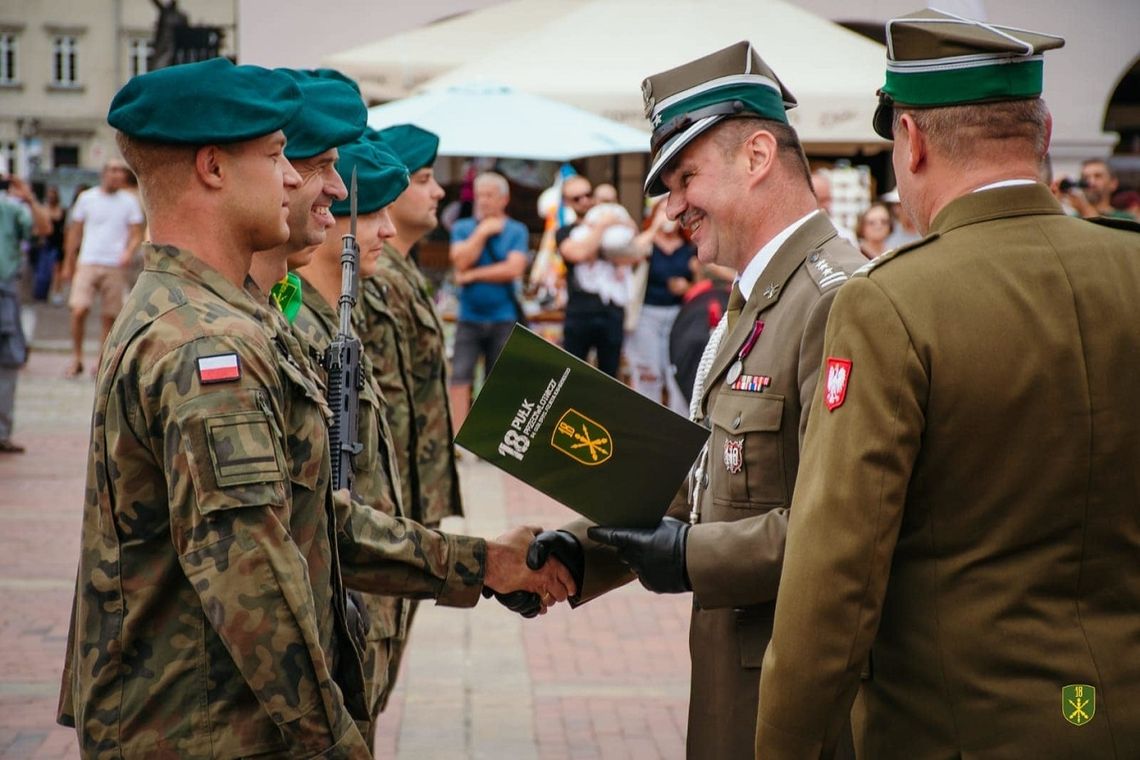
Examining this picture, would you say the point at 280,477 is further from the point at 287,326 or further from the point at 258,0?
the point at 258,0

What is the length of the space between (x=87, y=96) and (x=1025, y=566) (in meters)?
62.7

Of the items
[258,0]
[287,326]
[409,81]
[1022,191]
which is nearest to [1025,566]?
[1022,191]

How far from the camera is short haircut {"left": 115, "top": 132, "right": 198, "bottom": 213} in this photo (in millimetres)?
2668

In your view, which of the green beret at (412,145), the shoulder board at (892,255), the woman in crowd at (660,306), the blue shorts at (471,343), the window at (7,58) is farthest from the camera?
the window at (7,58)

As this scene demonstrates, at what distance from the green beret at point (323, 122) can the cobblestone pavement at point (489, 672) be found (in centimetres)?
260

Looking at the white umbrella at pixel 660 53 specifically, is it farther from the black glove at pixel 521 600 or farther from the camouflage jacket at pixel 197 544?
the camouflage jacket at pixel 197 544

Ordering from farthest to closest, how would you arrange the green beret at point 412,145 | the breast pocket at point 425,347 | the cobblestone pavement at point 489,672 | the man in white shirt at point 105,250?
the man in white shirt at point 105,250, the green beret at point 412,145, the cobblestone pavement at point 489,672, the breast pocket at point 425,347

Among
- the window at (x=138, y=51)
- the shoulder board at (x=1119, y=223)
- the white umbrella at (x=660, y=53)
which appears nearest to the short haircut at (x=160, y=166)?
the shoulder board at (x=1119, y=223)

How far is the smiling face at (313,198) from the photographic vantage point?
3395 mm

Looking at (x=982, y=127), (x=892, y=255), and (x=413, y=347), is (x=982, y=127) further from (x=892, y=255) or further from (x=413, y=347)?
(x=413, y=347)

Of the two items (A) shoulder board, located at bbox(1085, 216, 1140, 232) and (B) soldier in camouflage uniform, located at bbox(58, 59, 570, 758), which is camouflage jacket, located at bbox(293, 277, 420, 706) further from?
(A) shoulder board, located at bbox(1085, 216, 1140, 232)

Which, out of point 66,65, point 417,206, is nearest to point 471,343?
point 417,206

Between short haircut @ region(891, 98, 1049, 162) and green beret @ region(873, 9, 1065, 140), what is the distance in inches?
0.5

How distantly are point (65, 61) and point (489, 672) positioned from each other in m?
59.9
